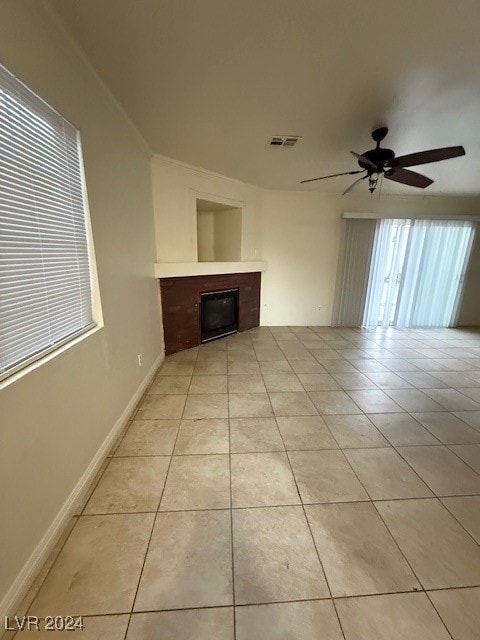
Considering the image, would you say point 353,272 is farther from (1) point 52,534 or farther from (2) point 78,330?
(1) point 52,534

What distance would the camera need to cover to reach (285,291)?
514 cm

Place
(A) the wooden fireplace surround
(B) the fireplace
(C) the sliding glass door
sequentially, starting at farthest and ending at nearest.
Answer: (C) the sliding glass door
(B) the fireplace
(A) the wooden fireplace surround

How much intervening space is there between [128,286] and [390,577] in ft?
8.23

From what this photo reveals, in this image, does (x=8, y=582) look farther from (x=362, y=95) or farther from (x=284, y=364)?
(x=362, y=95)

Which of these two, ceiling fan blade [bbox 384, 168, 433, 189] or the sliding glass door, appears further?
the sliding glass door

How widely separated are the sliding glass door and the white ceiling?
7.24ft

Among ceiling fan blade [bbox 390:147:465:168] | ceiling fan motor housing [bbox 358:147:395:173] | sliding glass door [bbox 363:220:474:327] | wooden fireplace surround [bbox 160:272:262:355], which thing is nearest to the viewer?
ceiling fan blade [bbox 390:147:465:168]

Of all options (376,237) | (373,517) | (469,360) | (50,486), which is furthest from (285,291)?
(50,486)

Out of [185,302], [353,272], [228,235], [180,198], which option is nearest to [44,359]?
[185,302]

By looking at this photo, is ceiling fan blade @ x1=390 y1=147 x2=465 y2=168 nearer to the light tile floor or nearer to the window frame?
the light tile floor

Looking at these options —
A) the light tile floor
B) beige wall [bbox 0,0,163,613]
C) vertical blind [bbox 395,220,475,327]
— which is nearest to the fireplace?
beige wall [bbox 0,0,163,613]

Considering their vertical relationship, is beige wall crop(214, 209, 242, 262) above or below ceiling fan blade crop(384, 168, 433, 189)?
below

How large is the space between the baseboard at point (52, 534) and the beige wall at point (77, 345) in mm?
35

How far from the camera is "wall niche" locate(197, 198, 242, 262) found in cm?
447
